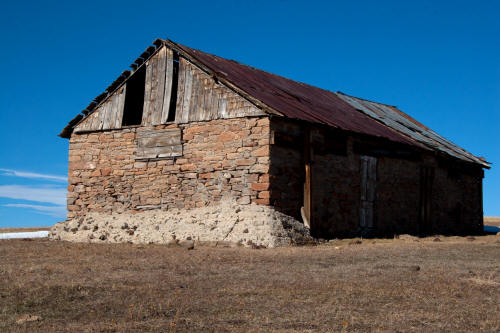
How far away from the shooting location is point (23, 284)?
9.05 m

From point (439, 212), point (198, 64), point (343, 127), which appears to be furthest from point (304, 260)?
point (439, 212)

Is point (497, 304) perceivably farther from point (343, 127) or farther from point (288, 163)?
point (343, 127)

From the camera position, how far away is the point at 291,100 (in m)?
19.2

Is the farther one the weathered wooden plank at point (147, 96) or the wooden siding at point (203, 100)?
the weathered wooden plank at point (147, 96)

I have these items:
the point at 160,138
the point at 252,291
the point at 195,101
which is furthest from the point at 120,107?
the point at 252,291

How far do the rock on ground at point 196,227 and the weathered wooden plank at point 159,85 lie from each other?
9.92 ft

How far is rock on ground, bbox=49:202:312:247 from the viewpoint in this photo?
49.4ft

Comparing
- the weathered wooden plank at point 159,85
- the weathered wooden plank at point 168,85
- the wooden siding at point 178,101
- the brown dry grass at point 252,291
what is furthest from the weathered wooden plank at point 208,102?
the brown dry grass at point 252,291

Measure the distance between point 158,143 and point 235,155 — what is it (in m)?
3.01

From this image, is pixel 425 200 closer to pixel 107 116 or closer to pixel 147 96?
pixel 147 96

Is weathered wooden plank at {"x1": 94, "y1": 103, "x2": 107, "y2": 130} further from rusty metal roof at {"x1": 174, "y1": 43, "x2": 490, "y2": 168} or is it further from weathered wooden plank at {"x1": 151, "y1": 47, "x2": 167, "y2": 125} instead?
rusty metal roof at {"x1": 174, "y1": 43, "x2": 490, "y2": 168}

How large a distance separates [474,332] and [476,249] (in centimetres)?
871

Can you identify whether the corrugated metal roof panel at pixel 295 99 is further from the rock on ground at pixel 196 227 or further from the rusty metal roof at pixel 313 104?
the rock on ground at pixel 196 227

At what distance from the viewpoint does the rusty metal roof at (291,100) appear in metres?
17.1
